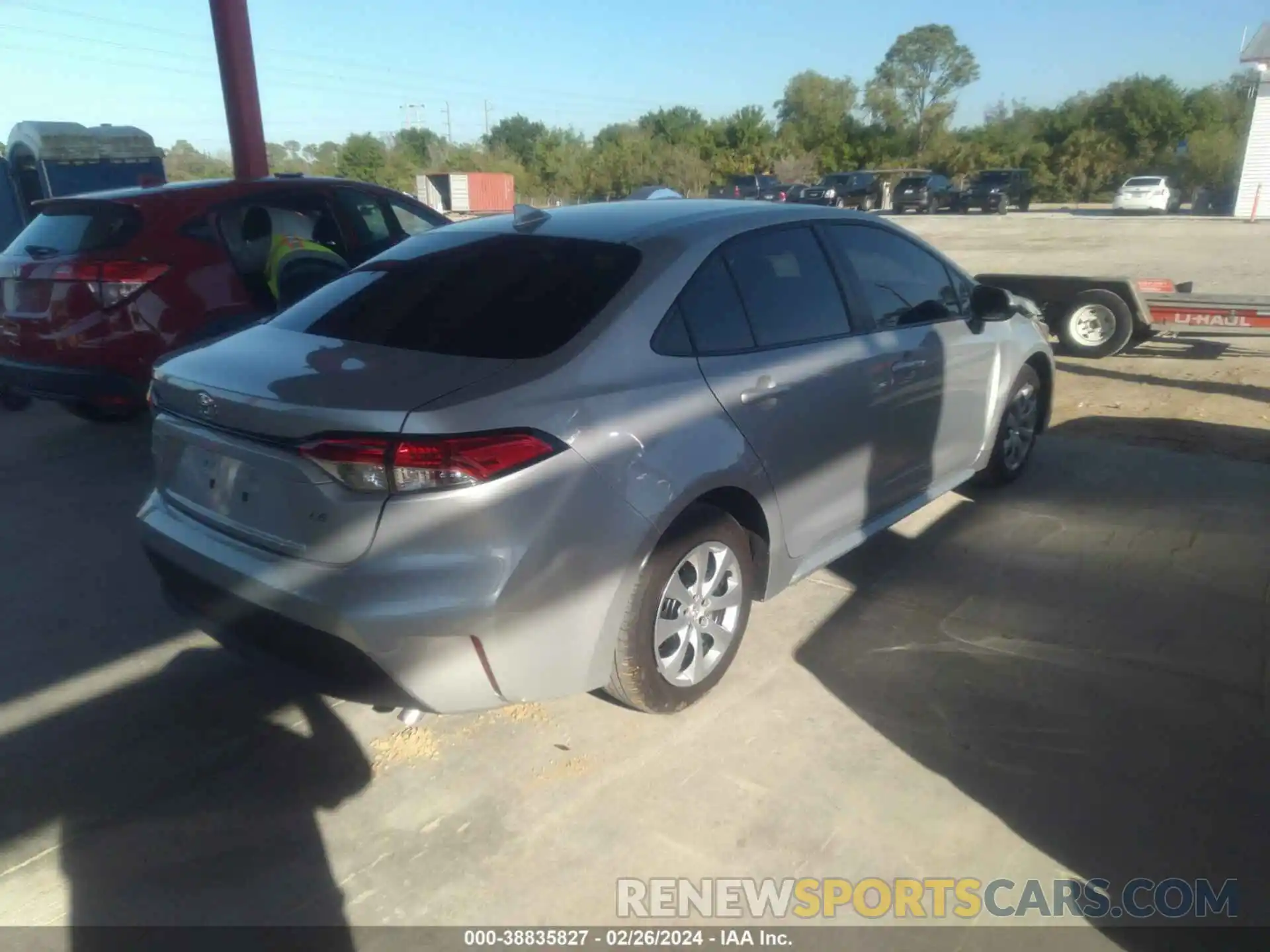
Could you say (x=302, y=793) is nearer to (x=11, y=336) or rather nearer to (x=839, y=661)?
(x=839, y=661)

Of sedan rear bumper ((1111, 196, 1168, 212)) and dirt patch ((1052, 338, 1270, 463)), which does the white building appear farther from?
dirt patch ((1052, 338, 1270, 463))

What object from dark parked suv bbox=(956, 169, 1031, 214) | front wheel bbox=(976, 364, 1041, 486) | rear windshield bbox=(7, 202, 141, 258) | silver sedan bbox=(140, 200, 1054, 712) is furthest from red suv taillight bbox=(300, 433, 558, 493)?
dark parked suv bbox=(956, 169, 1031, 214)

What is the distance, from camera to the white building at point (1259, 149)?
32188 mm

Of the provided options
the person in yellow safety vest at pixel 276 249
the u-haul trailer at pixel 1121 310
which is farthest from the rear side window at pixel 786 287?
the u-haul trailer at pixel 1121 310

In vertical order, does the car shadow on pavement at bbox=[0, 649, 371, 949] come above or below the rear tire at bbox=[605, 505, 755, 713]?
below

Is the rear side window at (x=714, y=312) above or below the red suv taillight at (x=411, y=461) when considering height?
above

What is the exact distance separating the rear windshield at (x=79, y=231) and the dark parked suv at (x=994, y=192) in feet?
126

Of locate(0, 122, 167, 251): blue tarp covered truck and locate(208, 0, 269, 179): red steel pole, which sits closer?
locate(208, 0, 269, 179): red steel pole

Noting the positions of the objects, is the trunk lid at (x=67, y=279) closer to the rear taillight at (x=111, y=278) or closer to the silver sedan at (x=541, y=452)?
the rear taillight at (x=111, y=278)

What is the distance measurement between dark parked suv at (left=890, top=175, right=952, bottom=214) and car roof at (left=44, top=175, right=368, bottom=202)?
118 ft

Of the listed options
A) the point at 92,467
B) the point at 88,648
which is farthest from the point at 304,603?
the point at 92,467

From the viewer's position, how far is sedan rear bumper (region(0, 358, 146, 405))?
5297 millimetres

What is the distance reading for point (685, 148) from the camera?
5597 centimetres

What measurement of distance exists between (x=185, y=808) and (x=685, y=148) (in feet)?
188
